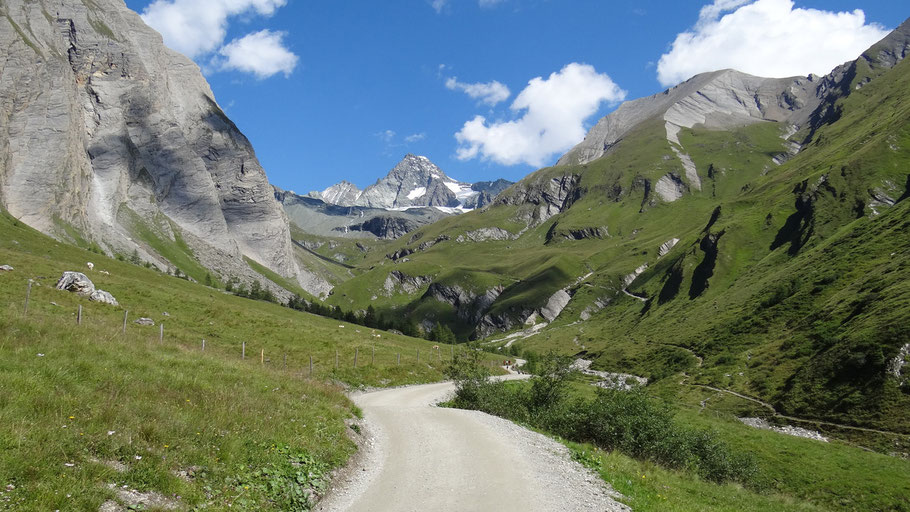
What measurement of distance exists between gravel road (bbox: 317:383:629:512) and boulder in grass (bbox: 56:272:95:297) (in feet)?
145

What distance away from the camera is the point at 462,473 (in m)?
16.2

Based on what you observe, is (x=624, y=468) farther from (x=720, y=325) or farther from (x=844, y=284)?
(x=720, y=325)

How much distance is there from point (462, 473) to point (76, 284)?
53.4 metres

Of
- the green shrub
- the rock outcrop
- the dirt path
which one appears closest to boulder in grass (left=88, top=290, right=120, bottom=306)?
the rock outcrop

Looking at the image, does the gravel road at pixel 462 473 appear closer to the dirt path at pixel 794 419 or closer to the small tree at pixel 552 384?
the small tree at pixel 552 384

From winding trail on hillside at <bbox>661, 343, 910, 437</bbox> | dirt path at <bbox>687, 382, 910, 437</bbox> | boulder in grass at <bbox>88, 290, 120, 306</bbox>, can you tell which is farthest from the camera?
boulder in grass at <bbox>88, 290, 120, 306</bbox>

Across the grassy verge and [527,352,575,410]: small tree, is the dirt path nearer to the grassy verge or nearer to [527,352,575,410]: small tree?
the grassy verge

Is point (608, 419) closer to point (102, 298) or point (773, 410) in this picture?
point (773, 410)

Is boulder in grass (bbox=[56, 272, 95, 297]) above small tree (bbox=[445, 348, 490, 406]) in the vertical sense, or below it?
above

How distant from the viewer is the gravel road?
13.7 metres

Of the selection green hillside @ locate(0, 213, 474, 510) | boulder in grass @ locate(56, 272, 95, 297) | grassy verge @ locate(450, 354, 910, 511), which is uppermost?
boulder in grass @ locate(56, 272, 95, 297)

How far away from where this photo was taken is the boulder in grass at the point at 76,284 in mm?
51594

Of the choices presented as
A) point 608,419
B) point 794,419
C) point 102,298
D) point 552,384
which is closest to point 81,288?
point 102,298

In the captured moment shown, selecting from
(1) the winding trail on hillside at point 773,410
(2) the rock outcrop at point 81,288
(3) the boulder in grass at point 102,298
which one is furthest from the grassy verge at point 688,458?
(2) the rock outcrop at point 81,288
